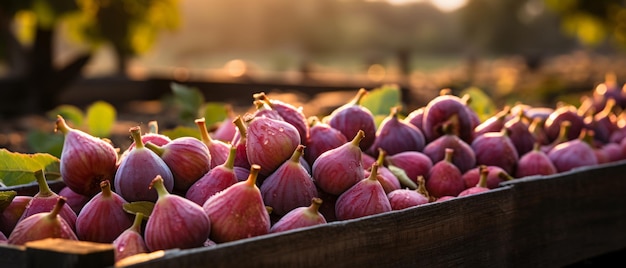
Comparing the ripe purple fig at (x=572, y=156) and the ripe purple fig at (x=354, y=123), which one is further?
the ripe purple fig at (x=572, y=156)

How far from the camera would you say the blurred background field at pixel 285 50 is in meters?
9.65

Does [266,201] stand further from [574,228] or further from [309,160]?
[574,228]

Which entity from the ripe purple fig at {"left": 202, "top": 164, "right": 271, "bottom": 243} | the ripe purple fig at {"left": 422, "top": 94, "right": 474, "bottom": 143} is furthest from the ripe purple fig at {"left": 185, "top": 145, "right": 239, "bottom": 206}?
the ripe purple fig at {"left": 422, "top": 94, "right": 474, "bottom": 143}

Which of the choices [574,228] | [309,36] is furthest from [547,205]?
[309,36]

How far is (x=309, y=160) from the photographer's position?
188 cm

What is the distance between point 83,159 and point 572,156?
4.30 feet

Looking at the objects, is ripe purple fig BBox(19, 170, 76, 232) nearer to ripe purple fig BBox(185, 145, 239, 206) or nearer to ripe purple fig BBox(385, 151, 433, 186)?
ripe purple fig BBox(185, 145, 239, 206)

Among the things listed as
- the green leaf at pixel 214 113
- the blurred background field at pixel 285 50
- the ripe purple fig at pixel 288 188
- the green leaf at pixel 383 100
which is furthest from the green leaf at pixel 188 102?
the blurred background field at pixel 285 50

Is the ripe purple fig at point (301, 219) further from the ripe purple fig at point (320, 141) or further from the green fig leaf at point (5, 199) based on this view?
the green fig leaf at point (5, 199)

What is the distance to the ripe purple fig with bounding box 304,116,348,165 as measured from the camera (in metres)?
1.88

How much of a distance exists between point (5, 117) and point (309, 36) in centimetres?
5227

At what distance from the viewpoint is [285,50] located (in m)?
62.1

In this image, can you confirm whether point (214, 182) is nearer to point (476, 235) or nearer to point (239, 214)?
point (239, 214)

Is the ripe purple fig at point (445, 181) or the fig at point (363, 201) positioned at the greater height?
the fig at point (363, 201)
